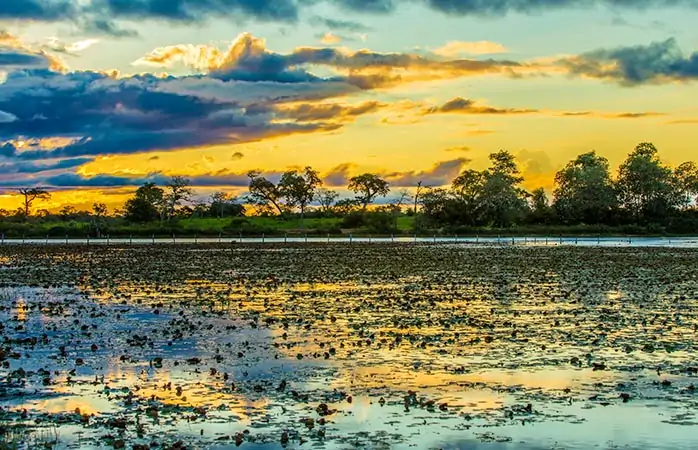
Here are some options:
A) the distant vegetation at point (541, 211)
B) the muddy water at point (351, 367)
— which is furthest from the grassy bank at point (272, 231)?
the muddy water at point (351, 367)

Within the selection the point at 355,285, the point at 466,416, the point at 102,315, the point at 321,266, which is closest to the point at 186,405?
the point at 466,416

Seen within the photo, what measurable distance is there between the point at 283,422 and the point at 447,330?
505 inches

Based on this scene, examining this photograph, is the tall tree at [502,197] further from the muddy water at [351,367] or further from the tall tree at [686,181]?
the muddy water at [351,367]

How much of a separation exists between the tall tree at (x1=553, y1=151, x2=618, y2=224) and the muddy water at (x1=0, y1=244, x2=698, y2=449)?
125 m

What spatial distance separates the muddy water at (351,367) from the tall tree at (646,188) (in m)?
129

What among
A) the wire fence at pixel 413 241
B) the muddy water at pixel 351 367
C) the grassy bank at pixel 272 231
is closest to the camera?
the muddy water at pixel 351 367

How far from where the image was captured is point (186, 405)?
671 inches

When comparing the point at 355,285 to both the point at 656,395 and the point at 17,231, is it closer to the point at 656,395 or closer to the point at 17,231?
the point at 656,395

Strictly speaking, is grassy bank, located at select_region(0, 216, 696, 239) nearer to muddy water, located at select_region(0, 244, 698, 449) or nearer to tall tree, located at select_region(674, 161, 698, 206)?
tall tree, located at select_region(674, 161, 698, 206)

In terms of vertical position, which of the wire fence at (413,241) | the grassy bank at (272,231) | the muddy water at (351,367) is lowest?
the wire fence at (413,241)

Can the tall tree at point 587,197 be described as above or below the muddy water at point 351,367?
above

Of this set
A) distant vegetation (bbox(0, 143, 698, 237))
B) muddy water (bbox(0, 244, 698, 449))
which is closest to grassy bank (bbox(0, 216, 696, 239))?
distant vegetation (bbox(0, 143, 698, 237))

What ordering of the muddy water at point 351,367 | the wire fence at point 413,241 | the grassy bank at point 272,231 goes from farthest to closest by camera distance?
the grassy bank at point 272,231 → the wire fence at point 413,241 → the muddy water at point 351,367

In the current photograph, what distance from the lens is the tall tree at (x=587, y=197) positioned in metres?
166
